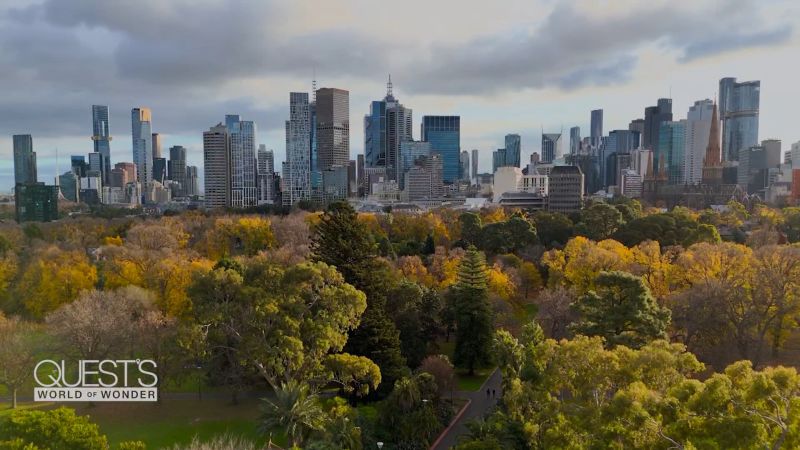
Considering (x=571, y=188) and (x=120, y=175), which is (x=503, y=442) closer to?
(x=571, y=188)

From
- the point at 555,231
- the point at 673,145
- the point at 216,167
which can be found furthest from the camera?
the point at 673,145

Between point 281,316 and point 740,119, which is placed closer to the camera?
point 281,316

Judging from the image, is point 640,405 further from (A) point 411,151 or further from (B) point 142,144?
(A) point 411,151

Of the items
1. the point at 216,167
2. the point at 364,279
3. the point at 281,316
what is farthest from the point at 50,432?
the point at 216,167

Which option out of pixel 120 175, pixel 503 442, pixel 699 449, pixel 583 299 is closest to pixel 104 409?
pixel 503 442

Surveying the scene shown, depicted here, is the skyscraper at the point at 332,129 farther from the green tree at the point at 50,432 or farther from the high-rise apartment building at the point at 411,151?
the green tree at the point at 50,432

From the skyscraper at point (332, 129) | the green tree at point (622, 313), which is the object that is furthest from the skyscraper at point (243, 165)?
the green tree at point (622, 313)

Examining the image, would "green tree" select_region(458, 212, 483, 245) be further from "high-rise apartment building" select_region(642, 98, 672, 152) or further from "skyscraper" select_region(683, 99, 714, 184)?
"high-rise apartment building" select_region(642, 98, 672, 152)
